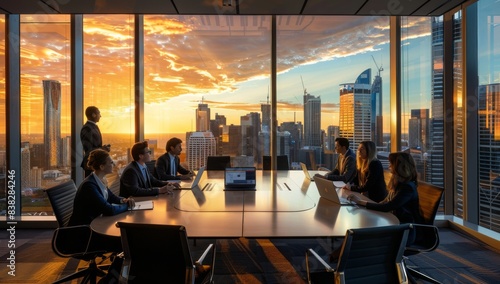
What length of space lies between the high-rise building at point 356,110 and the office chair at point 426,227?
2.58 metres

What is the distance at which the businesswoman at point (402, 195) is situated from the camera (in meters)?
2.51

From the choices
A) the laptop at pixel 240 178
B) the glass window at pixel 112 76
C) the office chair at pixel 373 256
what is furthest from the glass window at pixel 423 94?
the glass window at pixel 112 76

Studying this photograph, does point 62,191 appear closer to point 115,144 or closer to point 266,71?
point 115,144

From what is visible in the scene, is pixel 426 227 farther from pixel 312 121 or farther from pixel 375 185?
pixel 312 121

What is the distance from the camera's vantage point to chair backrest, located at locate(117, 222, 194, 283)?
169 centimetres

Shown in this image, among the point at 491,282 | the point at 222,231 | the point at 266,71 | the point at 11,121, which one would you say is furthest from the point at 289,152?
the point at 11,121

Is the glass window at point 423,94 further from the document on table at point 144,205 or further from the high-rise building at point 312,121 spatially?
the document on table at point 144,205

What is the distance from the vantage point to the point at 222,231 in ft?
6.66

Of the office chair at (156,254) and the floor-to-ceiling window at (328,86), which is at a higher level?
the floor-to-ceiling window at (328,86)

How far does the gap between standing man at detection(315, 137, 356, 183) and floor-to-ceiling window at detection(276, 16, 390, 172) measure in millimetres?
1172

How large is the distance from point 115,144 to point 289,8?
11.7ft

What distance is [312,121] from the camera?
5.48 m

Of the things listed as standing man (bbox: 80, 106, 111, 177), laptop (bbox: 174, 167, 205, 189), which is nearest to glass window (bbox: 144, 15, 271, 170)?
standing man (bbox: 80, 106, 111, 177)

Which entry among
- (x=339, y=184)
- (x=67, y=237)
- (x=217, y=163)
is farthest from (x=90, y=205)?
(x=217, y=163)
